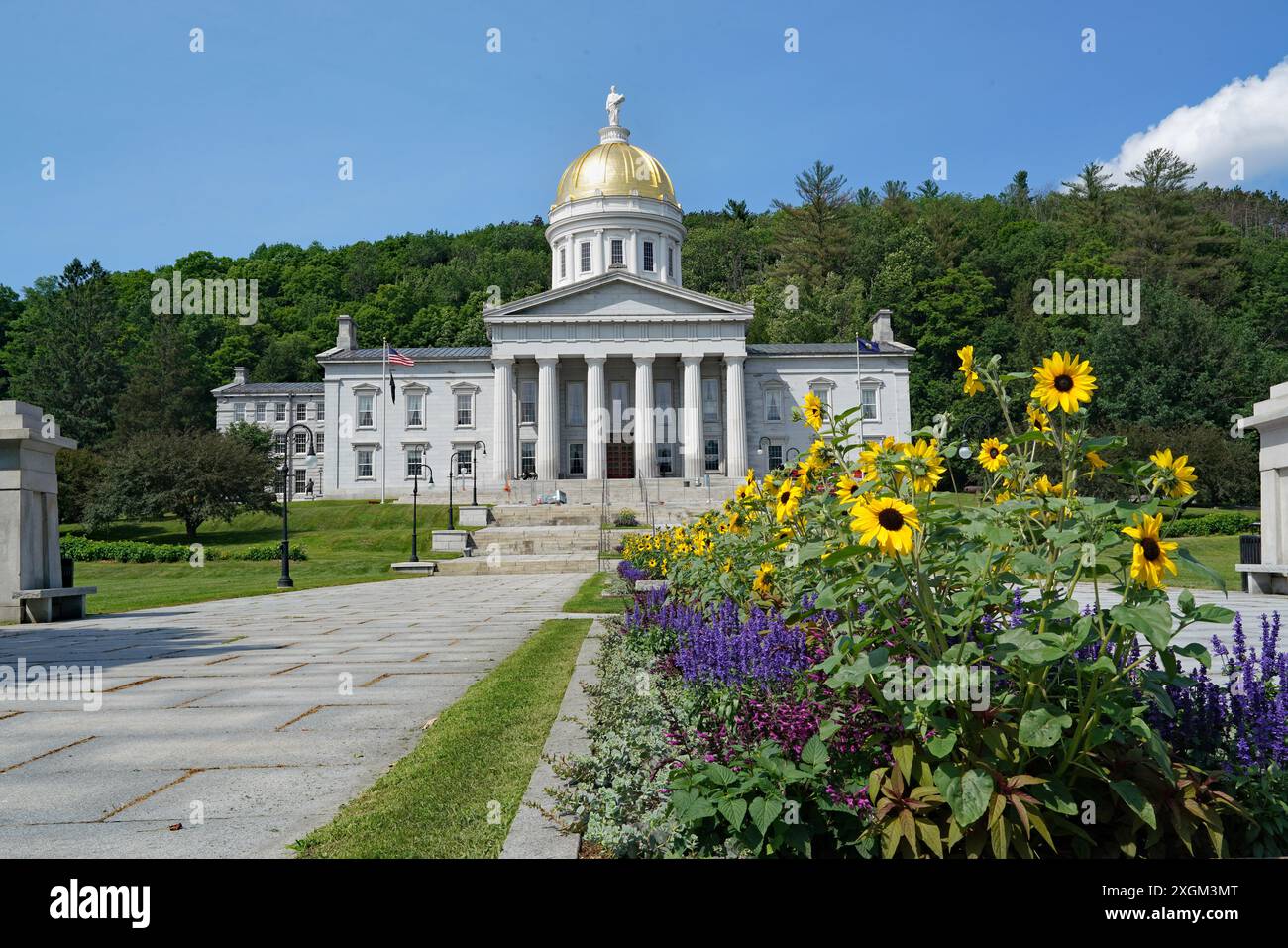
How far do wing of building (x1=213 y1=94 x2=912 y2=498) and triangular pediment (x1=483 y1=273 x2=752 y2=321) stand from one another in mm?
96

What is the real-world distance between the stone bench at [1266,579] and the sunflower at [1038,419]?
14631mm

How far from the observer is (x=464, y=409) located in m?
65.7

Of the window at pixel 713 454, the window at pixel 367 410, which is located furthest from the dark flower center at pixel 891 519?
the window at pixel 367 410

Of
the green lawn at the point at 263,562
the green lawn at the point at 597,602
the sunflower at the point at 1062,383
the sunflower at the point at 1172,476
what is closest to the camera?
the sunflower at the point at 1172,476

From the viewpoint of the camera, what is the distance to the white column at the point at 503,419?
6116 cm

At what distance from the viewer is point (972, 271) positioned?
277 ft

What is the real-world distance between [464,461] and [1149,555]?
64.1 m

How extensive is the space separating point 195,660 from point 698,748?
8.08 m

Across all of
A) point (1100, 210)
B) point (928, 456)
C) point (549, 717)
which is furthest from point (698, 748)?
point (1100, 210)

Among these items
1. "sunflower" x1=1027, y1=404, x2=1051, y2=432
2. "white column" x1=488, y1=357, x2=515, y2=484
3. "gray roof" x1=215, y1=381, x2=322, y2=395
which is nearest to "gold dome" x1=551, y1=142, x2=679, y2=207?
"white column" x1=488, y1=357, x2=515, y2=484

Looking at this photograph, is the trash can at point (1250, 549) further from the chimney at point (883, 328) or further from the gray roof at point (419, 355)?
the chimney at point (883, 328)

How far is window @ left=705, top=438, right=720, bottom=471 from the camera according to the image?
64.9m

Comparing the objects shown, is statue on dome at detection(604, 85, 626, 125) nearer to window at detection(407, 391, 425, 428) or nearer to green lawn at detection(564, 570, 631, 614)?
window at detection(407, 391, 425, 428)

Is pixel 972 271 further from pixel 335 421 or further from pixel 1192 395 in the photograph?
pixel 335 421
